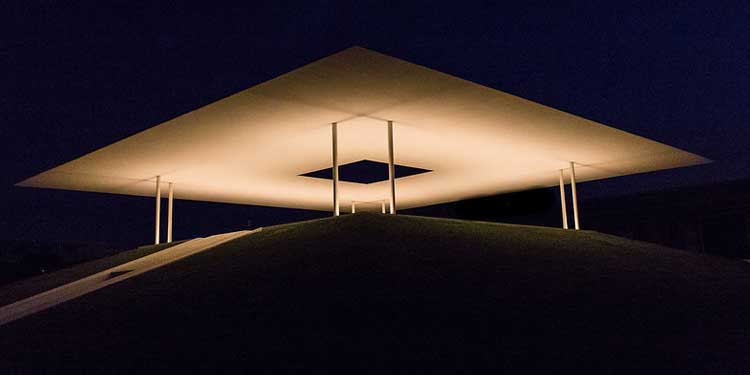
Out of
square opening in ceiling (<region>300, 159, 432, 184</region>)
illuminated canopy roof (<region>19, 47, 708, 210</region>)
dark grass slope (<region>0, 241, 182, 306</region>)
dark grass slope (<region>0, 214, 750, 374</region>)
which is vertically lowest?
dark grass slope (<region>0, 214, 750, 374</region>)

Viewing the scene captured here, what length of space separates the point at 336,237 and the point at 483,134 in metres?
4.43

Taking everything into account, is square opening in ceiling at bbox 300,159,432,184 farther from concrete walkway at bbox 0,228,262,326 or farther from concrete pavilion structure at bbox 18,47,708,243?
concrete walkway at bbox 0,228,262,326

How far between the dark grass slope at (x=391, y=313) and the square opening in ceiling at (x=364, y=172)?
22.6 ft

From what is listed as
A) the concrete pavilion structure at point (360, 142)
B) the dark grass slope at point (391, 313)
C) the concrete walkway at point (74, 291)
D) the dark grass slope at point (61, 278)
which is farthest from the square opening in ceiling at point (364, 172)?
the dark grass slope at point (391, 313)

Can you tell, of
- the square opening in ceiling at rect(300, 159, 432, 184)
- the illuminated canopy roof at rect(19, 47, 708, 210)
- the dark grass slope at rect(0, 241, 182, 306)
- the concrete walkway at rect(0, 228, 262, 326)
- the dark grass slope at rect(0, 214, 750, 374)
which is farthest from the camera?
the square opening in ceiling at rect(300, 159, 432, 184)

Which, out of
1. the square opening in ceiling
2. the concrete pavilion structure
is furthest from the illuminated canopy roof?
the square opening in ceiling

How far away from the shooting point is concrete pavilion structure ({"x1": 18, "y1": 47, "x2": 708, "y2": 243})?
7.84 metres

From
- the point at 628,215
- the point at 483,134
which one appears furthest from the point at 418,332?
the point at 628,215

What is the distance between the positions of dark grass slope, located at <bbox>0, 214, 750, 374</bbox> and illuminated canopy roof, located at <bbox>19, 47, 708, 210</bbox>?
2056mm

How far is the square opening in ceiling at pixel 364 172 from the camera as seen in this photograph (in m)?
15.5

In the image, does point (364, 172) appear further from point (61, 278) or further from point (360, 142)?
point (61, 278)

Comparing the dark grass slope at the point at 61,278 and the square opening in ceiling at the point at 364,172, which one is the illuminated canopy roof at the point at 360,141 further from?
the dark grass slope at the point at 61,278

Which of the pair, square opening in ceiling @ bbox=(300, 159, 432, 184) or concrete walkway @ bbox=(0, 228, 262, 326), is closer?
concrete walkway @ bbox=(0, 228, 262, 326)

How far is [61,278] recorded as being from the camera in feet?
35.8
